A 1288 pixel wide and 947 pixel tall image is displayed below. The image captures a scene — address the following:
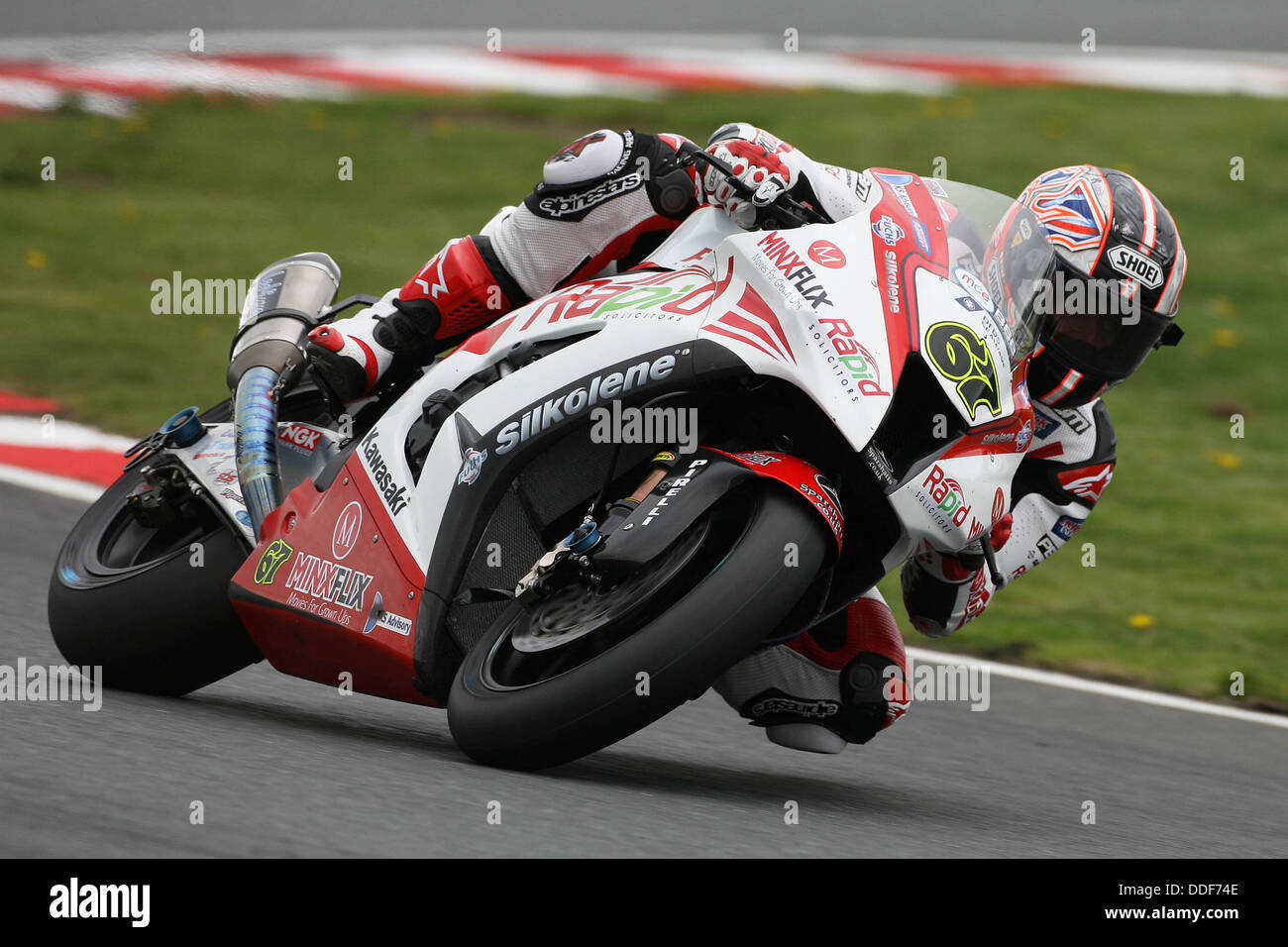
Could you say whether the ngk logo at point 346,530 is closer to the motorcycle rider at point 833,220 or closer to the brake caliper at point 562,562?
the motorcycle rider at point 833,220

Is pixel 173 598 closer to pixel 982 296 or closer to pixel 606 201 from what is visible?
pixel 606 201

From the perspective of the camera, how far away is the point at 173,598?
3.99 metres

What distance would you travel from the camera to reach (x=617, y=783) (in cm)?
350

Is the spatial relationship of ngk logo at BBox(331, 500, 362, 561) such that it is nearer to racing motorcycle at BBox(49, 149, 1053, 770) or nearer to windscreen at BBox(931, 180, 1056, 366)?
racing motorcycle at BBox(49, 149, 1053, 770)

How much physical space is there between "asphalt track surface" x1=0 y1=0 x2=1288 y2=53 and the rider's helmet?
34.6 ft

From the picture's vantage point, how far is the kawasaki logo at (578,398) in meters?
3.25

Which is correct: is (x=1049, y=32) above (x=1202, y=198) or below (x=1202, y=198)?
above

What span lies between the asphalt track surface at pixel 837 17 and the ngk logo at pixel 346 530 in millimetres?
10364

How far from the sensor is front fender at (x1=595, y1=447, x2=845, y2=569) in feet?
9.92

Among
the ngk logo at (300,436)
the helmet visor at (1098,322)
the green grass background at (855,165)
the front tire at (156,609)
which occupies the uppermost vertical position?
the green grass background at (855,165)
